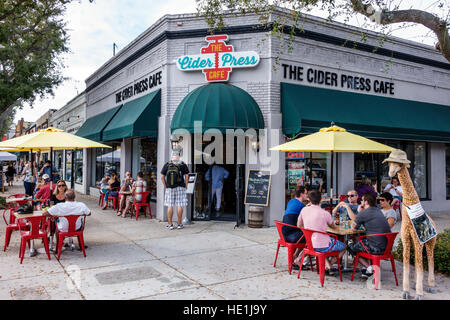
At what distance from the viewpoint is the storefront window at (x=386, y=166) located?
460 inches

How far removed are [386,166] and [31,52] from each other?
17.2 m

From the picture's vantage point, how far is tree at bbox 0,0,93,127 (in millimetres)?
15133

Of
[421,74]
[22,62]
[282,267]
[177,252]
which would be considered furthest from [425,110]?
[22,62]

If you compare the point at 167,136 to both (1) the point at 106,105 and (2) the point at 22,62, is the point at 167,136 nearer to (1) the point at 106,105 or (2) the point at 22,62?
(1) the point at 106,105

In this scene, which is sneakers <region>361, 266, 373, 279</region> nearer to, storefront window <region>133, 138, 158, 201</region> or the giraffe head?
the giraffe head

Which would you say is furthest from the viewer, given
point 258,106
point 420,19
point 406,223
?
Result: point 258,106

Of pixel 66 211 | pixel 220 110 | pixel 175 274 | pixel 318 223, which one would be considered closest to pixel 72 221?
pixel 66 211

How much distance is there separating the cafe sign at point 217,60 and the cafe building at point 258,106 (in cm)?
3

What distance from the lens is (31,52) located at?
17531 mm

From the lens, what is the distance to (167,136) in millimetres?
10422

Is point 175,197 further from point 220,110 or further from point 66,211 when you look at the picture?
point 66,211

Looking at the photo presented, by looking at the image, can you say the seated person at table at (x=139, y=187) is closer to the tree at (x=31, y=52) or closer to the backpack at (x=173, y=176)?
the backpack at (x=173, y=176)

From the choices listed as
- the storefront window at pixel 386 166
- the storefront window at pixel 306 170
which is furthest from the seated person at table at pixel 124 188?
the storefront window at pixel 386 166

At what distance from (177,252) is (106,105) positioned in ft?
36.4
